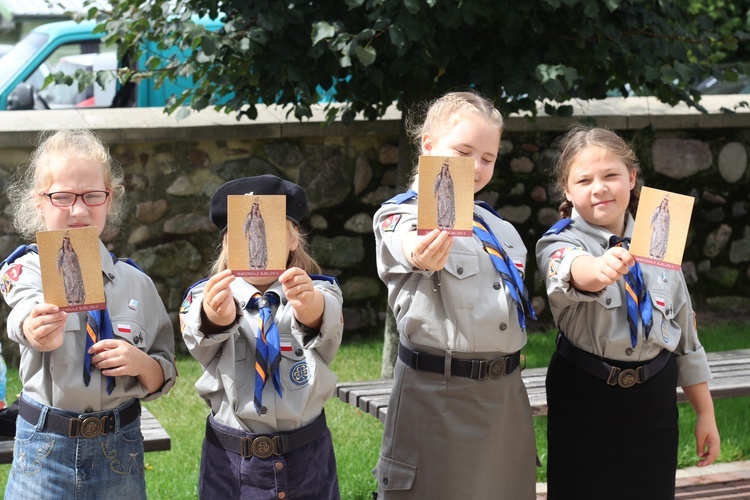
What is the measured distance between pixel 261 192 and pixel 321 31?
1.78 metres

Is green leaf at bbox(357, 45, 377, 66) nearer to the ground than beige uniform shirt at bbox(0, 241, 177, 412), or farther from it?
farther from it

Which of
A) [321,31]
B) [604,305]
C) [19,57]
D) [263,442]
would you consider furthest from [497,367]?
[19,57]

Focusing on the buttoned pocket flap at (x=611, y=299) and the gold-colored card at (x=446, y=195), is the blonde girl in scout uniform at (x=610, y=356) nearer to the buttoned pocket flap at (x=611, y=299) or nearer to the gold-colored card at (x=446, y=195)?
the buttoned pocket flap at (x=611, y=299)

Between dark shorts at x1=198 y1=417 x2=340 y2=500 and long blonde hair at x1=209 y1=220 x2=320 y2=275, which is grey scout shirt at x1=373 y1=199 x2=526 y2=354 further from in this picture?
dark shorts at x1=198 y1=417 x2=340 y2=500

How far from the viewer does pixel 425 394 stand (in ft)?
9.71

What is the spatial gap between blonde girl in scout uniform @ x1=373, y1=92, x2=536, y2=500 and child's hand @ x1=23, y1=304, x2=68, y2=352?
3.05 ft

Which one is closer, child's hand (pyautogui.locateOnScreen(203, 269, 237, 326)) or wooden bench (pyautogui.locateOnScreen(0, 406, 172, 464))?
child's hand (pyautogui.locateOnScreen(203, 269, 237, 326))

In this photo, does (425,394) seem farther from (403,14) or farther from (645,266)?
(403,14)

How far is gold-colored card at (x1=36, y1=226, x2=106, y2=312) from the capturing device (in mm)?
2561

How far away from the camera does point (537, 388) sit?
4086 mm

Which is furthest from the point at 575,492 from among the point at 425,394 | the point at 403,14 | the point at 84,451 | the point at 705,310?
the point at 705,310

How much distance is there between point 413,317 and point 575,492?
2.70ft

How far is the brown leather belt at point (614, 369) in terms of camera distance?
3.11 metres

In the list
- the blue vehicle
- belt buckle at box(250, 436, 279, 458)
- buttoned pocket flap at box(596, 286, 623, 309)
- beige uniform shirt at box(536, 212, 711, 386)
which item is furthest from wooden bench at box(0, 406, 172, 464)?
the blue vehicle
